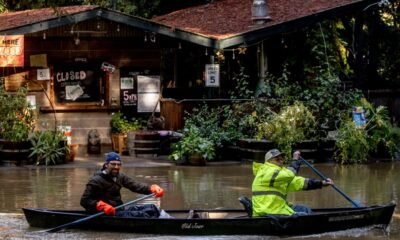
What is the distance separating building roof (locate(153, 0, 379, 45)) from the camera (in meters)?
23.3

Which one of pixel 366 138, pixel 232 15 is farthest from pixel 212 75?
pixel 366 138

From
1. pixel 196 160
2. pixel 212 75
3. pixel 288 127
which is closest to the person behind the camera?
pixel 288 127

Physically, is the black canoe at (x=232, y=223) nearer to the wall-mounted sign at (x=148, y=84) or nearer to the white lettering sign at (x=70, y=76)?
the white lettering sign at (x=70, y=76)

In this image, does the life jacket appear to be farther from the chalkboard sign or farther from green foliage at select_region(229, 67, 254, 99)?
the chalkboard sign

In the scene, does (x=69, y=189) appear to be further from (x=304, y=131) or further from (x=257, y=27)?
(x=257, y=27)

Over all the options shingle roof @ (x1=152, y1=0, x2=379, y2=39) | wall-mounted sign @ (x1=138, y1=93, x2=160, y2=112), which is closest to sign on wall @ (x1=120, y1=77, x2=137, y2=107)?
wall-mounted sign @ (x1=138, y1=93, x2=160, y2=112)

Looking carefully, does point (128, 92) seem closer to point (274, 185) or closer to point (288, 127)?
point (288, 127)

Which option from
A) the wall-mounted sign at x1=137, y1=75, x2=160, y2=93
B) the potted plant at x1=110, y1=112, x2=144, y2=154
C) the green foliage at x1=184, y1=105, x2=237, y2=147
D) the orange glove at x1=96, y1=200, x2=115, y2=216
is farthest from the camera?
the wall-mounted sign at x1=137, y1=75, x2=160, y2=93

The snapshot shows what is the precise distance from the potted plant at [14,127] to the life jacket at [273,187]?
9604 mm

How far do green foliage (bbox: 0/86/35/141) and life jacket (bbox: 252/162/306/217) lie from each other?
9624 mm

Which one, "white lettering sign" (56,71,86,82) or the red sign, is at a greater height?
the red sign

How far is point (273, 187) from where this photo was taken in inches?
481

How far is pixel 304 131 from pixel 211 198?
562 cm

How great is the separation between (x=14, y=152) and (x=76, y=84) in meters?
3.92
